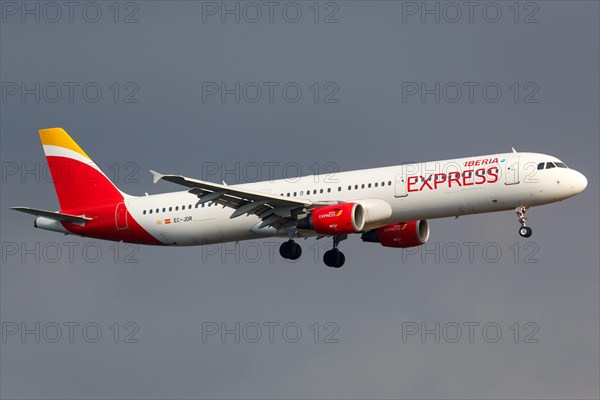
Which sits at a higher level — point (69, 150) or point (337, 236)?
point (69, 150)

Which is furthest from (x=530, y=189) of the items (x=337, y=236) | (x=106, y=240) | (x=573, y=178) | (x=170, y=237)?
(x=106, y=240)

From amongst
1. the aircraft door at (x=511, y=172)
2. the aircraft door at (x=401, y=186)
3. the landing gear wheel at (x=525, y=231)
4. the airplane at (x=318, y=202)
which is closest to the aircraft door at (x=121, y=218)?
the airplane at (x=318, y=202)

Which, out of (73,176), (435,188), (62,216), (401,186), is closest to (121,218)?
(62,216)

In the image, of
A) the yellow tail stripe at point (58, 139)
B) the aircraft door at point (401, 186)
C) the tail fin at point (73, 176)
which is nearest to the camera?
the aircraft door at point (401, 186)

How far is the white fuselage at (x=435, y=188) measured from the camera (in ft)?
208

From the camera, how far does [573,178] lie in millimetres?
63500

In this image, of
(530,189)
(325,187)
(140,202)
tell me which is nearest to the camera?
(530,189)

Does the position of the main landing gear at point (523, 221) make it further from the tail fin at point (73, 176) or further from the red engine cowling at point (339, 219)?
the tail fin at point (73, 176)

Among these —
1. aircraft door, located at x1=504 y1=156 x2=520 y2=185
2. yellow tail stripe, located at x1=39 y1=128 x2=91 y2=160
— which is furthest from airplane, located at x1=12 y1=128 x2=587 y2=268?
yellow tail stripe, located at x1=39 y1=128 x2=91 y2=160

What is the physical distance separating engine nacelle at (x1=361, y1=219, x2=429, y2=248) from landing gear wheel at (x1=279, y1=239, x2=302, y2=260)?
4.11 m

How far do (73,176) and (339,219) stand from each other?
1822 cm

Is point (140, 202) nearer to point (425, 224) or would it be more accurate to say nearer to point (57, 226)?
point (57, 226)

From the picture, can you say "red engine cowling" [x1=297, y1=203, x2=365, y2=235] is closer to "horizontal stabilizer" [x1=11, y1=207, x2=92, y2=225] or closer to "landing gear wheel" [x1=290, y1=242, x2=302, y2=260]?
"landing gear wheel" [x1=290, y1=242, x2=302, y2=260]

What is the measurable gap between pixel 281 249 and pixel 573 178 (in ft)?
50.2
